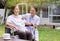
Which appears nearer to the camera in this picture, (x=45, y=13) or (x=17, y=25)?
(x=17, y=25)

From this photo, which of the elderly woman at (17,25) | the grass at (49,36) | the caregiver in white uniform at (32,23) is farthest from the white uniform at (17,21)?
the grass at (49,36)

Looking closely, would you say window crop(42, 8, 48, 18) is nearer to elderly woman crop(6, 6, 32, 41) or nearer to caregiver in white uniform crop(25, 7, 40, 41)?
caregiver in white uniform crop(25, 7, 40, 41)

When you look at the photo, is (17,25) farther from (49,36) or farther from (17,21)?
(49,36)

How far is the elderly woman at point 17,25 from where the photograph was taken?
5090 mm

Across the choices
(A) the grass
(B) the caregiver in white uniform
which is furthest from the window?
(B) the caregiver in white uniform

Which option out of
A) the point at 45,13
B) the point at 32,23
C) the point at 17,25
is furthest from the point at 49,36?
the point at 45,13

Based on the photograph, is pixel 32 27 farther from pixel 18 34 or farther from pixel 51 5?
pixel 51 5

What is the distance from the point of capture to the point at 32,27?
17.9 ft

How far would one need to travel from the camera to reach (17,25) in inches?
209

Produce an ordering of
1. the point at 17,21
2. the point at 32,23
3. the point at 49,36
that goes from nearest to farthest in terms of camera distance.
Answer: the point at 17,21
the point at 32,23
the point at 49,36

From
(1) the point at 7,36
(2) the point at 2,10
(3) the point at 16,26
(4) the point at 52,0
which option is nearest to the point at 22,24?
(3) the point at 16,26

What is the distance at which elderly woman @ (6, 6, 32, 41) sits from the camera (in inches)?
200

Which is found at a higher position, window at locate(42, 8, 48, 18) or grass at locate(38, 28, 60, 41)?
window at locate(42, 8, 48, 18)

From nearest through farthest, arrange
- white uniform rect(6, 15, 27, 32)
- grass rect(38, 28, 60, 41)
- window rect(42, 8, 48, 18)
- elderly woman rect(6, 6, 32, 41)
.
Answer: elderly woman rect(6, 6, 32, 41) → white uniform rect(6, 15, 27, 32) → grass rect(38, 28, 60, 41) → window rect(42, 8, 48, 18)
